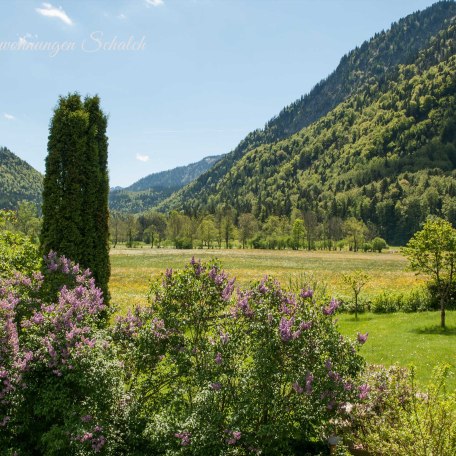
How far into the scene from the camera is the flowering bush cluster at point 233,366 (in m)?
8.26

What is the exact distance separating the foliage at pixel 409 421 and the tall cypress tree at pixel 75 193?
1359 cm

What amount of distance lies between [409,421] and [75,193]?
15806 mm

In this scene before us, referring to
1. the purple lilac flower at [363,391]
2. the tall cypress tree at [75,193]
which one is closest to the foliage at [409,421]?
the purple lilac flower at [363,391]

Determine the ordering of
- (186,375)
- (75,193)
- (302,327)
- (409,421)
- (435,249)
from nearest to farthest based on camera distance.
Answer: (409,421) → (302,327) → (186,375) → (75,193) → (435,249)

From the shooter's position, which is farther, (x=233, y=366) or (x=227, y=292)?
(x=227, y=292)

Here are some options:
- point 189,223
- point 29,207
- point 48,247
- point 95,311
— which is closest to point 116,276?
point 48,247

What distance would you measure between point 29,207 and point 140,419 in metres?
114

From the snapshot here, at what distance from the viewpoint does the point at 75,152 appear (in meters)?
18.1

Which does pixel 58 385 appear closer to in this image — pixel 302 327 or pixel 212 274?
pixel 212 274

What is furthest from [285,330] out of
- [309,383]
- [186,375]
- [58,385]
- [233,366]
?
[58,385]

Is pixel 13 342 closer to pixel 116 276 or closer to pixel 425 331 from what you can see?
pixel 425 331

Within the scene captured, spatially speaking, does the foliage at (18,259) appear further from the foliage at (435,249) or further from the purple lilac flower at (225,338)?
the foliage at (435,249)

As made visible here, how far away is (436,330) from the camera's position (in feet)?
80.6

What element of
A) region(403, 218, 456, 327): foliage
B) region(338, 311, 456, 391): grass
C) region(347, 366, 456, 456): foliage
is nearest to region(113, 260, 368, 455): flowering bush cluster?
region(347, 366, 456, 456): foliage
